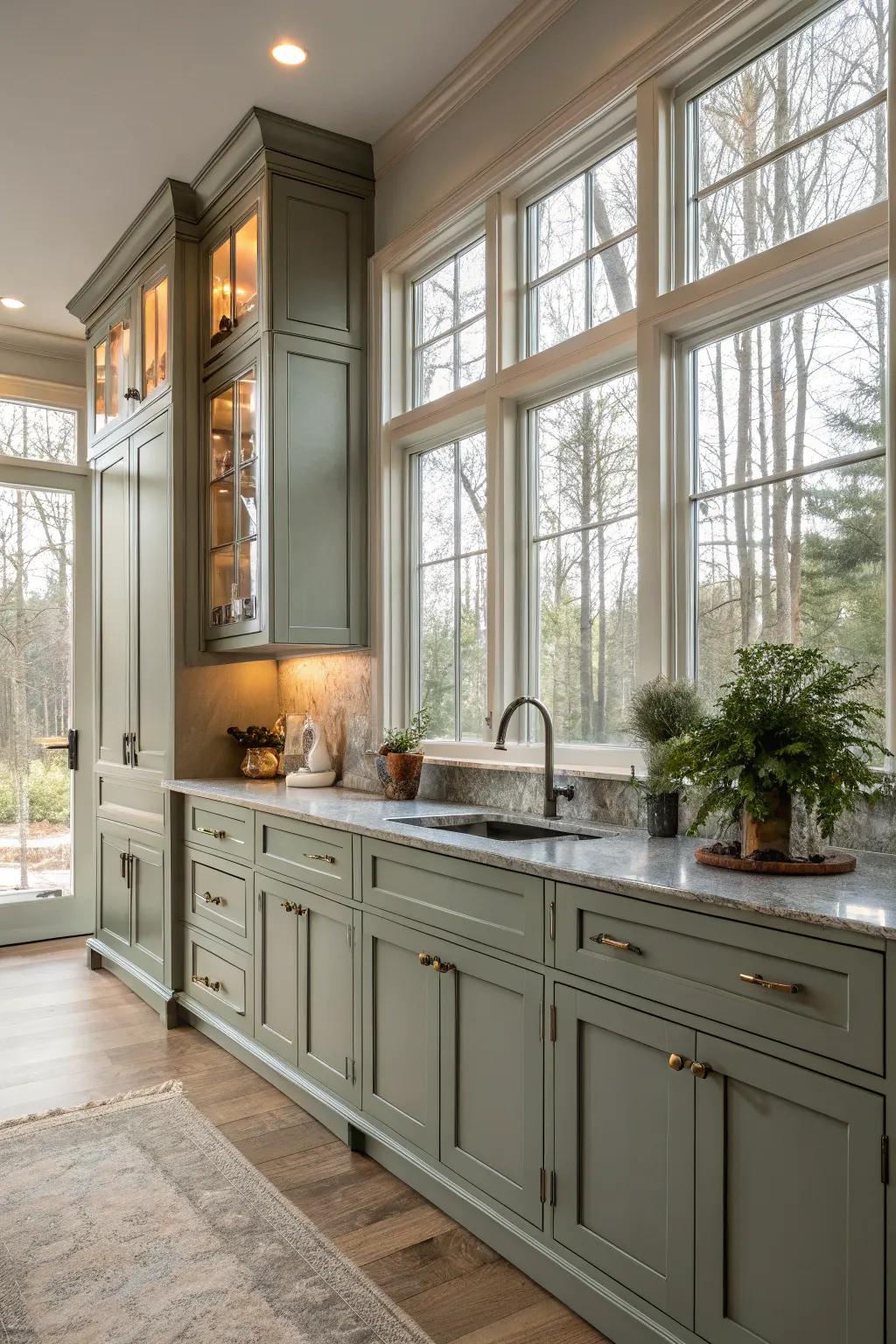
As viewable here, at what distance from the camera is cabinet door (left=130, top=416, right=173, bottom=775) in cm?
418

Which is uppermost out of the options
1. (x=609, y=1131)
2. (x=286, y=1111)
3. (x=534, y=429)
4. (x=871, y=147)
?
(x=871, y=147)

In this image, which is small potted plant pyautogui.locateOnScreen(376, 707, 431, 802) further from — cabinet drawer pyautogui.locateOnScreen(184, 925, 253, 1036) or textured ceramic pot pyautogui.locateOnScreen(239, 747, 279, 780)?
textured ceramic pot pyautogui.locateOnScreen(239, 747, 279, 780)

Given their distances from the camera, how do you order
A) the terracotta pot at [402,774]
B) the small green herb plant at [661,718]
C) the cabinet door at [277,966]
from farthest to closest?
the terracotta pot at [402,774] → the cabinet door at [277,966] → the small green herb plant at [661,718]

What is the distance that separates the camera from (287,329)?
3.69 metres

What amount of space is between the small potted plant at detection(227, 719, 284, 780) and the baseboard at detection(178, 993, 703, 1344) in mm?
1120

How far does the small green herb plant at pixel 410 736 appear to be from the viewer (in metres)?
3.39

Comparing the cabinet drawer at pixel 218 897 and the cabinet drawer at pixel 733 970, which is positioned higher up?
the cabinet drawer at pixel 733 970

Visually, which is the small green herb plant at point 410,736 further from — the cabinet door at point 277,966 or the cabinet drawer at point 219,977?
the cabinet drawer at point 219,977

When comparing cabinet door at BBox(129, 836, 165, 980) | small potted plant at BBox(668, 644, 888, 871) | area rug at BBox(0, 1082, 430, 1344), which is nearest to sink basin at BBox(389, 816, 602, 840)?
small potted plant at BBox(668, 644, 888, 871)

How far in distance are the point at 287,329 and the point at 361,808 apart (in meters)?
1.80

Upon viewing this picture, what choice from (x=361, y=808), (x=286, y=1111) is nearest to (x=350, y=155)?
(x=361, y=808)

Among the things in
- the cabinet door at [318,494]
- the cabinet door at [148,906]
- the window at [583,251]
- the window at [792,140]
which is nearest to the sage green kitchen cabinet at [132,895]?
the cabinet door at [148,906]

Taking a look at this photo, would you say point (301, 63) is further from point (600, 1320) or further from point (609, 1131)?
point (600, 1320)

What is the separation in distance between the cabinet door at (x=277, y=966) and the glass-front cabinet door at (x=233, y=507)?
1028mm
